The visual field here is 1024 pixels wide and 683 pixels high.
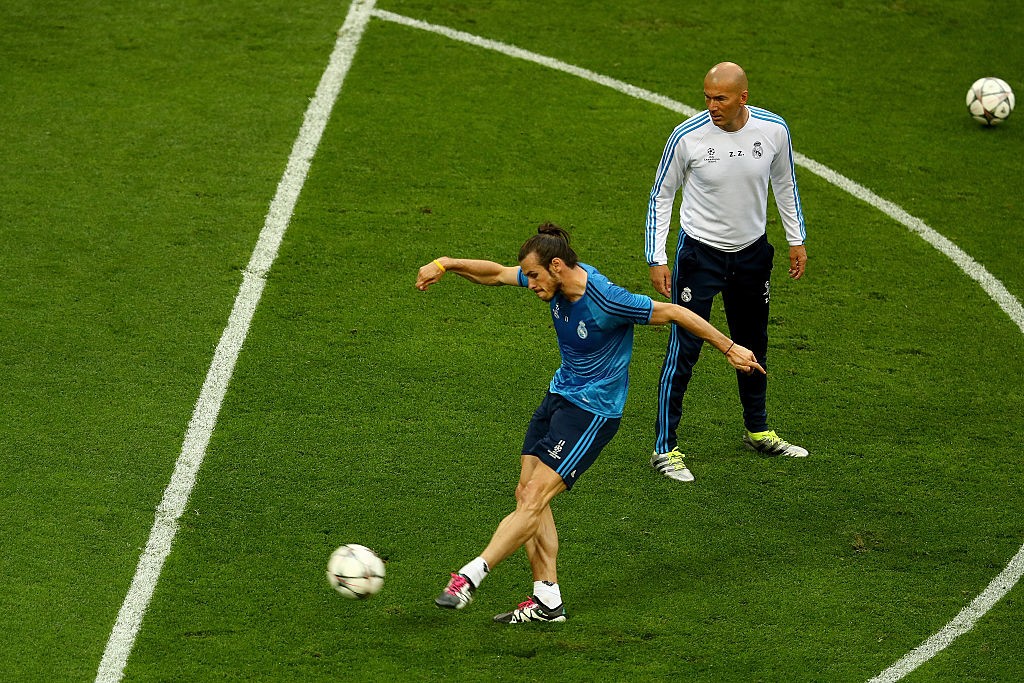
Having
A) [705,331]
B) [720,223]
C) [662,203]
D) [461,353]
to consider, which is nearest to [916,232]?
[720,223]

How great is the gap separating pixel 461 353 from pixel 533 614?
284 cm

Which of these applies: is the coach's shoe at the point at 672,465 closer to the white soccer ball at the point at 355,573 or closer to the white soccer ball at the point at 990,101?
the white soccer ball at the point at 355,573

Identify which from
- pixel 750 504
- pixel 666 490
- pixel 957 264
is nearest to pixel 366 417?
pixel 666 490

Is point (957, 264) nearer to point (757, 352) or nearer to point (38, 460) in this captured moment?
point (757, 352)

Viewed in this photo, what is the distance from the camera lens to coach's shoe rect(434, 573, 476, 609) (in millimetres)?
6027

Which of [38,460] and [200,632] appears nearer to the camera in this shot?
[200,632]

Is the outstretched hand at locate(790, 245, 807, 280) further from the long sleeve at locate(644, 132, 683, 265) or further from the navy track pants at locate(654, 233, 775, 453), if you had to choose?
the long sleeve at locate(644, 132, 683, 265)

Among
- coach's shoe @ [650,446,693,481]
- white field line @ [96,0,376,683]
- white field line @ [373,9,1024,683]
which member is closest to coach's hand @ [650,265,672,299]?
coach's shoe @ [650,446,693,481]

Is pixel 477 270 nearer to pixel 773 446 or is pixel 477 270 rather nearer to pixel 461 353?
pixel 461 353

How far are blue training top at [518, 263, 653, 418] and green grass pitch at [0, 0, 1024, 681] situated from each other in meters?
1.08

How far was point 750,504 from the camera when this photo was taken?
299 inches

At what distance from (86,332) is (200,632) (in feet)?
11.0

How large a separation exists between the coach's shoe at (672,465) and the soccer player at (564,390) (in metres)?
1.31

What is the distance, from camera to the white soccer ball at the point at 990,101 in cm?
1203
